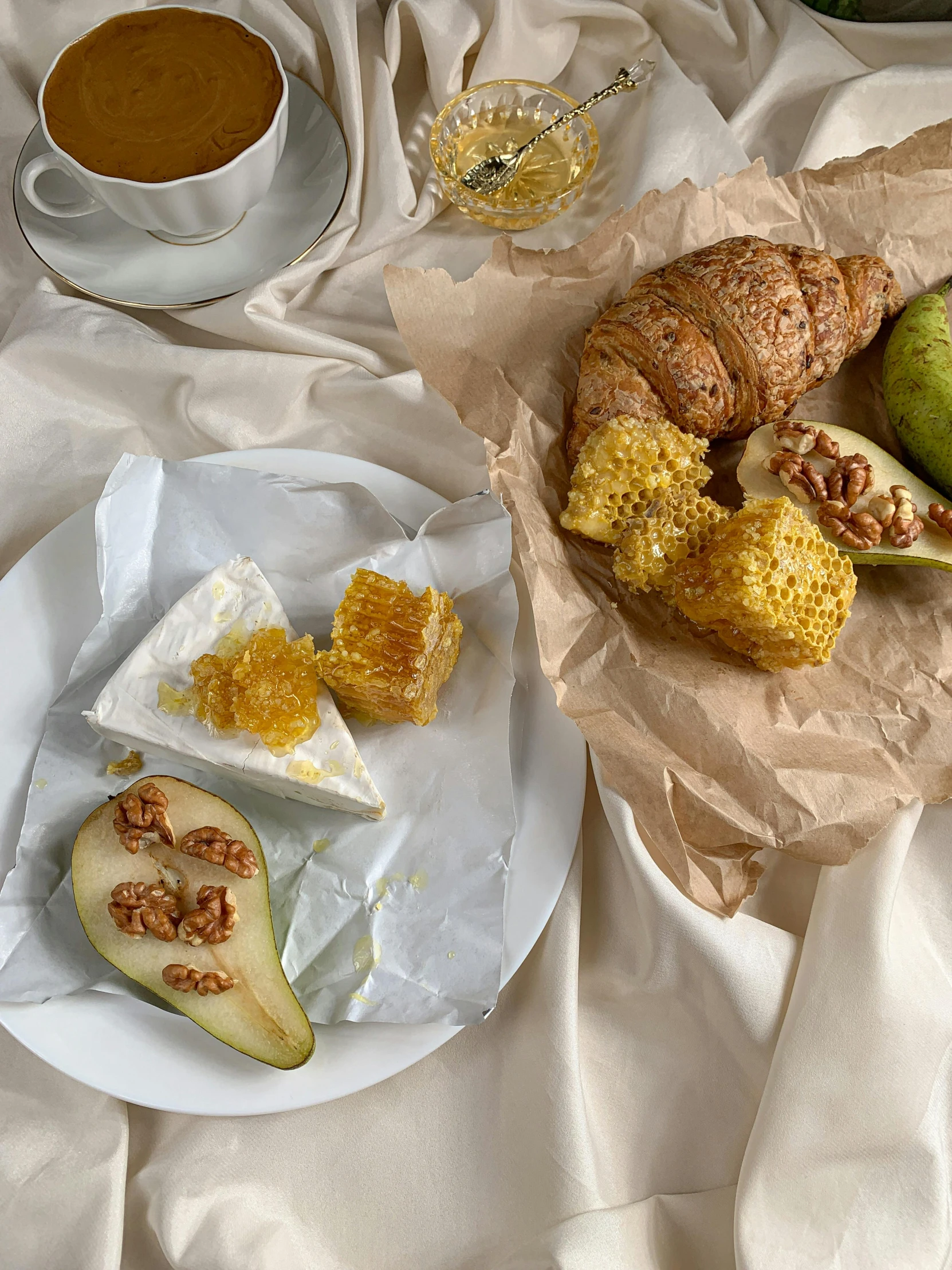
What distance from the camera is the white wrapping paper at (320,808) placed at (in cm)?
129

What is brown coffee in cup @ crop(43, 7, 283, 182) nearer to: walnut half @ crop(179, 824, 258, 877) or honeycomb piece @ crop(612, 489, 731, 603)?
honeycomb piece @ crop(612, 489, 731, 603)

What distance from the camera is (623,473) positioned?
1431 mm

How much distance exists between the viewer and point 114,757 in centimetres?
141

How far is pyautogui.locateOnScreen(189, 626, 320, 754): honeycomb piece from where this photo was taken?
1346mm

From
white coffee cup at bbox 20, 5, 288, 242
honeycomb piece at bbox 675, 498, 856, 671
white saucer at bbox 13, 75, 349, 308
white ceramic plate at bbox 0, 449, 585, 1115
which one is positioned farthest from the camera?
white saucer at bbox 13, 75, 349, 308

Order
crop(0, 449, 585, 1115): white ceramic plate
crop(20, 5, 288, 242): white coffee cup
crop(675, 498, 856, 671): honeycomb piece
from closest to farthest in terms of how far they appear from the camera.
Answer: crop(0, 449, 585, 1115): white ceramic plate < crop(675, 498, 856, 671): honeycomb piece < crop(20, 5, 288, 242): white coffee cup

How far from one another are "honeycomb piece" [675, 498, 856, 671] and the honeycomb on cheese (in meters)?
0.55

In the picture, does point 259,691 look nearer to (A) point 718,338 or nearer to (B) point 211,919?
(B) point 211,919

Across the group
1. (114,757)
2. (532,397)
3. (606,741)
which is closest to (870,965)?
(606,741)

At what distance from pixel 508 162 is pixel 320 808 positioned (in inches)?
44.1

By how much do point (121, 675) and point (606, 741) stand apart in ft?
2.18

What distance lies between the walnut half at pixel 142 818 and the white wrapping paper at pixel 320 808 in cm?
9

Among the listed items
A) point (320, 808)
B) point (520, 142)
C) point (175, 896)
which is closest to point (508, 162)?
point (520, 142)

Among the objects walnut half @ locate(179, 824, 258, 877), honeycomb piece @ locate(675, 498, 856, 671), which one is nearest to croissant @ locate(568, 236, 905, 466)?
honeycomb piece @ locate(675, 498, 856, 671)
